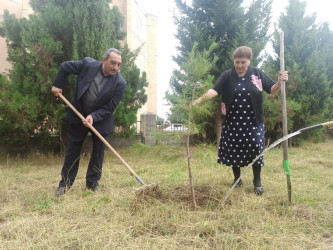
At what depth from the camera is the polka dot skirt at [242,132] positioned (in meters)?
2.97

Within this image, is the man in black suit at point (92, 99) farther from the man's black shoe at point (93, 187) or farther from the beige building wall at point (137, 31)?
the beige building wall at point (137, 31)

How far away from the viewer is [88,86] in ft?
10.2

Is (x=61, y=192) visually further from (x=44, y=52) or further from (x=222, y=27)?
(x=222, y=27)

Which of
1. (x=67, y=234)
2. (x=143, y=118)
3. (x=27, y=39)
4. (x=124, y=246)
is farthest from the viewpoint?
(x=143, y=118)

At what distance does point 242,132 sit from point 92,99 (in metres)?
1.78

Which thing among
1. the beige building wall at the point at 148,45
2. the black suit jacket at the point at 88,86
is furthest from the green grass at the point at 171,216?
the beige building wall at the point at 148,45

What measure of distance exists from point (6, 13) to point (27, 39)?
777mm

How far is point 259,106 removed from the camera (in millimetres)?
2945

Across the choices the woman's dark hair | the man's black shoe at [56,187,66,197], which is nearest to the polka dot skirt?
the woman's dark hair

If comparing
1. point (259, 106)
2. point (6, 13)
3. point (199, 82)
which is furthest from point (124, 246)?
point (6, 13)

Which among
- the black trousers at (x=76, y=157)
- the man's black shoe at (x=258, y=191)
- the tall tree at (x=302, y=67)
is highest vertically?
the tall tree at (x=302, y=67)

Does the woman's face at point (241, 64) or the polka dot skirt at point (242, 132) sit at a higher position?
the woman's face at point (241, 64)

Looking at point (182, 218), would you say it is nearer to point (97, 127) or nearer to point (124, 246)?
point (124, 246)

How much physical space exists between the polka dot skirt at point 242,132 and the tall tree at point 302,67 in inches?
213
